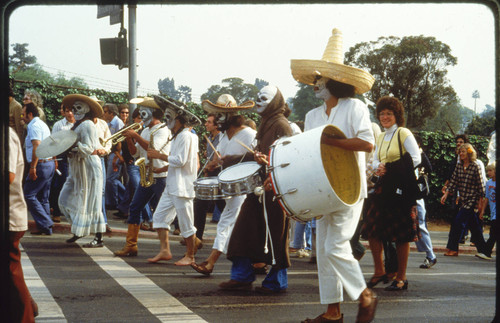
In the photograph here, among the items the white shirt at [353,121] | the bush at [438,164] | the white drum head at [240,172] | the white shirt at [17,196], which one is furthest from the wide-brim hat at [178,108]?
the bush at [438,164]

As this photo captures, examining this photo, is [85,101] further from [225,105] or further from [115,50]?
[115,50]

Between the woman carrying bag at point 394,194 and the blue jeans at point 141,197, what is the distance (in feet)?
9.70

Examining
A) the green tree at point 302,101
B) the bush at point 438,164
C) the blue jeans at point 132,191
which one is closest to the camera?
the blue jeans at point 132,191

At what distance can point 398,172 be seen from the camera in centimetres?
709

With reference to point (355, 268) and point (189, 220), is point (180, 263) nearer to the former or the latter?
point (189, 220)

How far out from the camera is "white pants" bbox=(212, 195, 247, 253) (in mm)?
7457

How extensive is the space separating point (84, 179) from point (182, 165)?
5.65 ft

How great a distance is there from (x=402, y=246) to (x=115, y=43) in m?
6.19

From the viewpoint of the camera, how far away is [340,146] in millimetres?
5070

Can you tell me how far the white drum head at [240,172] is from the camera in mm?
5879

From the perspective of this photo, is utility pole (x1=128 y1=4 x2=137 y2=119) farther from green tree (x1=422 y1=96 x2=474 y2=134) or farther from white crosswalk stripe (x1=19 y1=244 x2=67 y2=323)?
green tree (x1=422 y1=96 x2=474 y2=134)

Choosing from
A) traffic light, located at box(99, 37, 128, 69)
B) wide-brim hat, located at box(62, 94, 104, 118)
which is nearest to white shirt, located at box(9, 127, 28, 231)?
wide-brim hat, located at box(62, 94, 104, 118)

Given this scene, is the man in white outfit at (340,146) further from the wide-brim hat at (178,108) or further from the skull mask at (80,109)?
the skull mask at (80,109)

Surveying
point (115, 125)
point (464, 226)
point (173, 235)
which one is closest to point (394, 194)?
point (464, 226)
